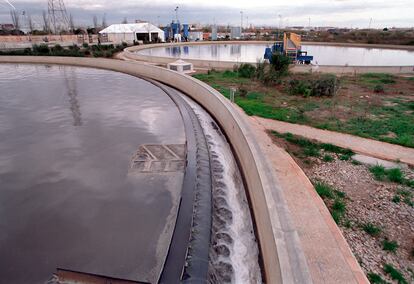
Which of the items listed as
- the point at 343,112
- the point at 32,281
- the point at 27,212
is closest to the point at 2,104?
the point at 27,212

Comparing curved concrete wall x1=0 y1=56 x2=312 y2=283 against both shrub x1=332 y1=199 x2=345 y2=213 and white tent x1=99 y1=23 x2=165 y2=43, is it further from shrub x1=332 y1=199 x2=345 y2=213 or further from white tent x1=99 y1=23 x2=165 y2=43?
white tent x1=99 y1=23 x2=165 y2=43

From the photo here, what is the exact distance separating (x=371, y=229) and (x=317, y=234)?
947mm

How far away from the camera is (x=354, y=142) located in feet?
22.9

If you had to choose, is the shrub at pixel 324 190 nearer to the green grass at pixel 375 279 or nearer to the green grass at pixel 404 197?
the green grass at pixel 404 197

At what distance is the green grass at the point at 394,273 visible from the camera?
328 cm

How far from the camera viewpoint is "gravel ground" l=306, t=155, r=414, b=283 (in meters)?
3.58

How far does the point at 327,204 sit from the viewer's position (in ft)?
15.1

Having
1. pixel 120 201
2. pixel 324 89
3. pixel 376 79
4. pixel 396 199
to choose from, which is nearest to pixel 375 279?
pixel 396 199

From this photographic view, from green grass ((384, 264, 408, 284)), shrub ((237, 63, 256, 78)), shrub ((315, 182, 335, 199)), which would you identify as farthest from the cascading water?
shrub ((237, 63, 256, 78))

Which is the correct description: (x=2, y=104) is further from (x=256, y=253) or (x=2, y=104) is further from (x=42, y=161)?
(x=256, y=253)

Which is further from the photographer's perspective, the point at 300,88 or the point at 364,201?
the point at 300,88

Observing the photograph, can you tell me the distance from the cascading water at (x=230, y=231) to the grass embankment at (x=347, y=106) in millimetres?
3293


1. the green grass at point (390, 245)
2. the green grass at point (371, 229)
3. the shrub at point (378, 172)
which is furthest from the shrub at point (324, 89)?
the green grass at point (390, 245)

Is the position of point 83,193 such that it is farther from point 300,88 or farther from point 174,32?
point 174,32
